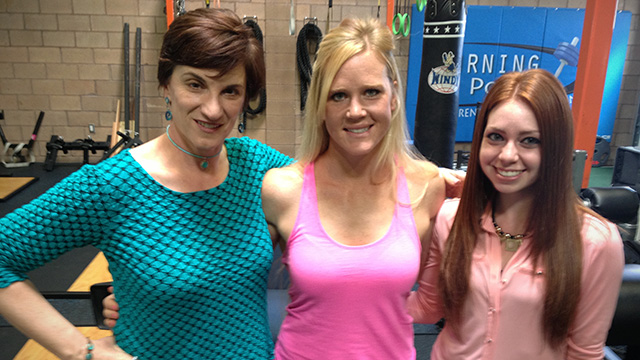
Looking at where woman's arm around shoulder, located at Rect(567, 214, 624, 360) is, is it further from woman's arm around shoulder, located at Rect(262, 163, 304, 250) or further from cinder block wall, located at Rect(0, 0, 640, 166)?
cinder block wall, located at Rect(0, 0, 640, 166)

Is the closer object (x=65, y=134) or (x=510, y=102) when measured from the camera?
(x=510, y=102)

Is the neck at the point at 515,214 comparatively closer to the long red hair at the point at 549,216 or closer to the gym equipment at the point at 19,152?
the long red hair at the point at 549,216

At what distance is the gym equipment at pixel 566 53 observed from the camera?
600cm

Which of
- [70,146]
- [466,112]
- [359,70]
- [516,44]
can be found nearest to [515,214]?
[359,70]

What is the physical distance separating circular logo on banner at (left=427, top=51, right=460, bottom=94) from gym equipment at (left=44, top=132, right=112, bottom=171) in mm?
4700

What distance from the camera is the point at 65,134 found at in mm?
6293

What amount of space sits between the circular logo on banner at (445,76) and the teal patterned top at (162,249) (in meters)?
1.66

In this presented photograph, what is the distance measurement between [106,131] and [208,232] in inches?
233

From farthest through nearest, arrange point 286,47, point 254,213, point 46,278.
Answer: point 286,47 → point 46,278 → point 254,213

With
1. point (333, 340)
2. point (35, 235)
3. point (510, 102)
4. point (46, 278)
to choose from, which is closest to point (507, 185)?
point (510, 102)

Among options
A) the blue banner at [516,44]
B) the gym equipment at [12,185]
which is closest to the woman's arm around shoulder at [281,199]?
the gym equipment at [12,185]

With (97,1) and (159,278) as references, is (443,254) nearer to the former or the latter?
(159,278)

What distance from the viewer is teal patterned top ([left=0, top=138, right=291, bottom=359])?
1.04m

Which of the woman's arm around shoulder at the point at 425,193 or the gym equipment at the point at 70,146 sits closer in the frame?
the woman's arm around shoulder at the point at 425,193
